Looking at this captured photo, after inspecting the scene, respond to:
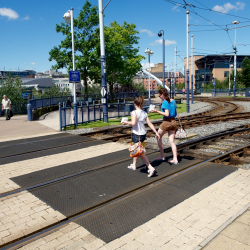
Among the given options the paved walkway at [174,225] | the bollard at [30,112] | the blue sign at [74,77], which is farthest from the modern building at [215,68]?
the paved walkway at [174,225]

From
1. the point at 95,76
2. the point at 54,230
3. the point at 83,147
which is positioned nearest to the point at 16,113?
the point at 95,76

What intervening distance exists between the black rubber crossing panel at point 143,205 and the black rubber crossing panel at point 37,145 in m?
5.06

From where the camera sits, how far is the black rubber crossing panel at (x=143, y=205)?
3.66 m

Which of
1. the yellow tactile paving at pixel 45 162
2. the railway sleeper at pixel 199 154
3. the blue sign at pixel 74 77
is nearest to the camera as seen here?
the yellow tactile paving at pixel 45 162

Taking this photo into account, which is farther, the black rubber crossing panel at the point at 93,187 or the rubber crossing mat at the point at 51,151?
the rubber crossing mat at the point at 51,151

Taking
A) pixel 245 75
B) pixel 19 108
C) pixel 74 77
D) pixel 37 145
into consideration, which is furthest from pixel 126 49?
pixel 245 75

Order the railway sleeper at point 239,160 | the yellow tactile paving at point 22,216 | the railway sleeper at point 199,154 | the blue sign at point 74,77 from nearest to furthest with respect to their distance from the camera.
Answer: the yellow tactile paving at point 22,216
the railway sleeper at point 239,160
the railway sleeper at point 199,154
the blue sign at point 74,77

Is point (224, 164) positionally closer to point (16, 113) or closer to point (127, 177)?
point (127, 177)

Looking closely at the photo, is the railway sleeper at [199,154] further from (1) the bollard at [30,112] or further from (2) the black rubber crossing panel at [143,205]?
(1) the bollard at [30,112]

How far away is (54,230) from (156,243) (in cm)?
143

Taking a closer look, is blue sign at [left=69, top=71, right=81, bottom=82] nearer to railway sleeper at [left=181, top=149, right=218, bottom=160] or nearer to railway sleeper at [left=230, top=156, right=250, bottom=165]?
railway sleeper at [left=181, top=149, right=218, bottom=160]

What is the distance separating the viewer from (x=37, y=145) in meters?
9.33

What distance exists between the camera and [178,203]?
4.38m

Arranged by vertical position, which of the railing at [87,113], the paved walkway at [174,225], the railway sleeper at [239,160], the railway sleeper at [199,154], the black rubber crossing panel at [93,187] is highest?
the railing at [87,113]
